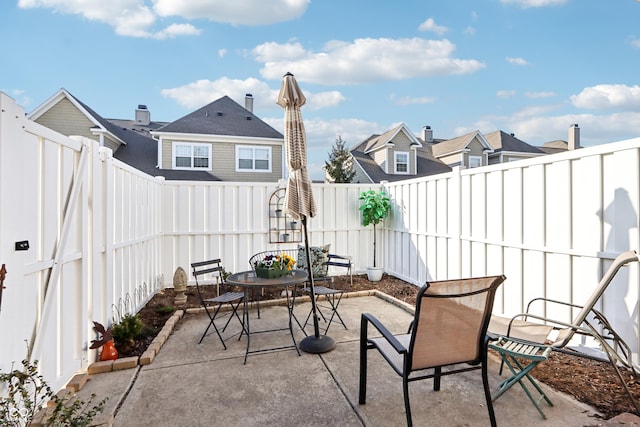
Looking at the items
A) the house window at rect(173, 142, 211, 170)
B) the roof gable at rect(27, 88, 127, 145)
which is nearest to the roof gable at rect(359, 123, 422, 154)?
the house window at rect(173, 142, 211, 170)

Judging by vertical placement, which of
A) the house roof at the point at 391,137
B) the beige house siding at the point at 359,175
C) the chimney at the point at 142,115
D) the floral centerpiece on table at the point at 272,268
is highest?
the chimney at the point at 142,115

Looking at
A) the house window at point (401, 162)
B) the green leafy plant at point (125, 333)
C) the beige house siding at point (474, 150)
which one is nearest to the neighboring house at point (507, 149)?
the beige house siding at point (474, 150)

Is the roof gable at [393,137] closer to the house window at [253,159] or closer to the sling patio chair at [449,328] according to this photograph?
the house window at [253,159]

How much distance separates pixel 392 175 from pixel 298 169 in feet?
40.9

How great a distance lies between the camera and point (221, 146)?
41.8 feet

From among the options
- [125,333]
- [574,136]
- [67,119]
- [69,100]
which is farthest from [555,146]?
Answer: [67,119]

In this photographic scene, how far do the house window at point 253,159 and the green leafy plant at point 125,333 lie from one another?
32.7 feet

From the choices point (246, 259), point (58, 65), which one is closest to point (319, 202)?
point (246, 259)

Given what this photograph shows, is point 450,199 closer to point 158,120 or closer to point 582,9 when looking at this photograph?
point 582,9

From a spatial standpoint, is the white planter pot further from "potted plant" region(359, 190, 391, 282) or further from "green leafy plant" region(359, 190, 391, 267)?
"green leafy plant" region(359, 190, 391, 267)

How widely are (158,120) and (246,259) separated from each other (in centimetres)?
1627

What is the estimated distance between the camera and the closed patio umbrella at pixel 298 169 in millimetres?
3365

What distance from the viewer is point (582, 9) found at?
6.77 metres

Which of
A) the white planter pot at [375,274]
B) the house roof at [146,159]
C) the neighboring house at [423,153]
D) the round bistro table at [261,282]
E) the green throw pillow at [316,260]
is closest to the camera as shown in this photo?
the round bistro table at [261,282]
